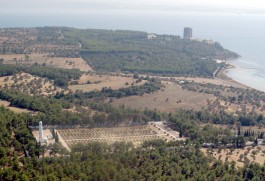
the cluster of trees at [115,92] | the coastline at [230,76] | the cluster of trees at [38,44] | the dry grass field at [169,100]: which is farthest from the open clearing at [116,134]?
the cluster of trees at [38,44]

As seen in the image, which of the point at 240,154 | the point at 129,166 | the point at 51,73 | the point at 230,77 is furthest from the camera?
the point at 230,77

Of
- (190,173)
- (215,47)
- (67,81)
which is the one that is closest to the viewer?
(190,173)

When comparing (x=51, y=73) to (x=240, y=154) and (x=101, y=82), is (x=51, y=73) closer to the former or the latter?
(x=101, y=82)

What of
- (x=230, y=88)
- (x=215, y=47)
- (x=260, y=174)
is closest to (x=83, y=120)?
(x=260, y=174)

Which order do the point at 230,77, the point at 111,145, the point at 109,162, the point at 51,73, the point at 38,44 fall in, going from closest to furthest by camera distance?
1. the point at 109,162
2. the point at 111,145
3. the point at 51,73
4. the point at 230,77
5. the point at 38,44

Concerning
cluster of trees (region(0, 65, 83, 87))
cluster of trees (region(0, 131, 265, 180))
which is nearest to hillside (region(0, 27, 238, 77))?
cluster of trees (region(0, 65, 83, 87))

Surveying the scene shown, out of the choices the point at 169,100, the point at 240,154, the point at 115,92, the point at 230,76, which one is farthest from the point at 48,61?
the point at 240,154

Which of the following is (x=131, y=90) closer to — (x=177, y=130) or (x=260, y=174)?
(x=177, y=130)
